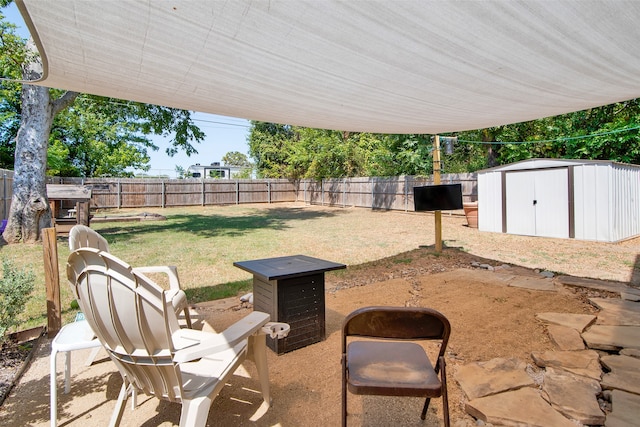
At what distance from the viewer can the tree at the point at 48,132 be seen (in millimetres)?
6612

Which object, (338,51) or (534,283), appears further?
(534,283)

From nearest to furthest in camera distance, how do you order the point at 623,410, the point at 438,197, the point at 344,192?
the point at 623,410, the point at 438,197, the point at 344,192

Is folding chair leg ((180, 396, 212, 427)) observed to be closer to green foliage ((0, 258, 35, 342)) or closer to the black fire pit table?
the black fire pit table

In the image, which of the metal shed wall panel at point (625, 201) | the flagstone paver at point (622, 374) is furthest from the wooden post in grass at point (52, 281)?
the metal shed wall panel at point (625, 201)

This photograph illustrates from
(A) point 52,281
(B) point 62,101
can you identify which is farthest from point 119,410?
(B) point 62,101

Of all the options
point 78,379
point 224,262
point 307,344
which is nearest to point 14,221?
point 224,262

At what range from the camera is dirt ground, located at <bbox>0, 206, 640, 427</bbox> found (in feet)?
6.59

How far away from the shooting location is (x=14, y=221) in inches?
295

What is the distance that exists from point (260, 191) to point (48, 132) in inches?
559

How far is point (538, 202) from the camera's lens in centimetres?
894

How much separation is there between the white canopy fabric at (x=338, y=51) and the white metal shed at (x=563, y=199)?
223 inches

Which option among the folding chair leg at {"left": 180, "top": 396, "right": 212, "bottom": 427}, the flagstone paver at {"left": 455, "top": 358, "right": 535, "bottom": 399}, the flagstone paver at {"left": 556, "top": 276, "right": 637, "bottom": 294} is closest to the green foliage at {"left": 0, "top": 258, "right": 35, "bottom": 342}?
the folding chair leg at {"left": 180, "top": 396, "right": 212, "bottom": 427}

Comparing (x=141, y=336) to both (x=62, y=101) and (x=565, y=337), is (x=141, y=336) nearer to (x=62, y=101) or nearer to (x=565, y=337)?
(x=565, y=337)

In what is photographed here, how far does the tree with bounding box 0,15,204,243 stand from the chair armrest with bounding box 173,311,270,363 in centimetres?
424
